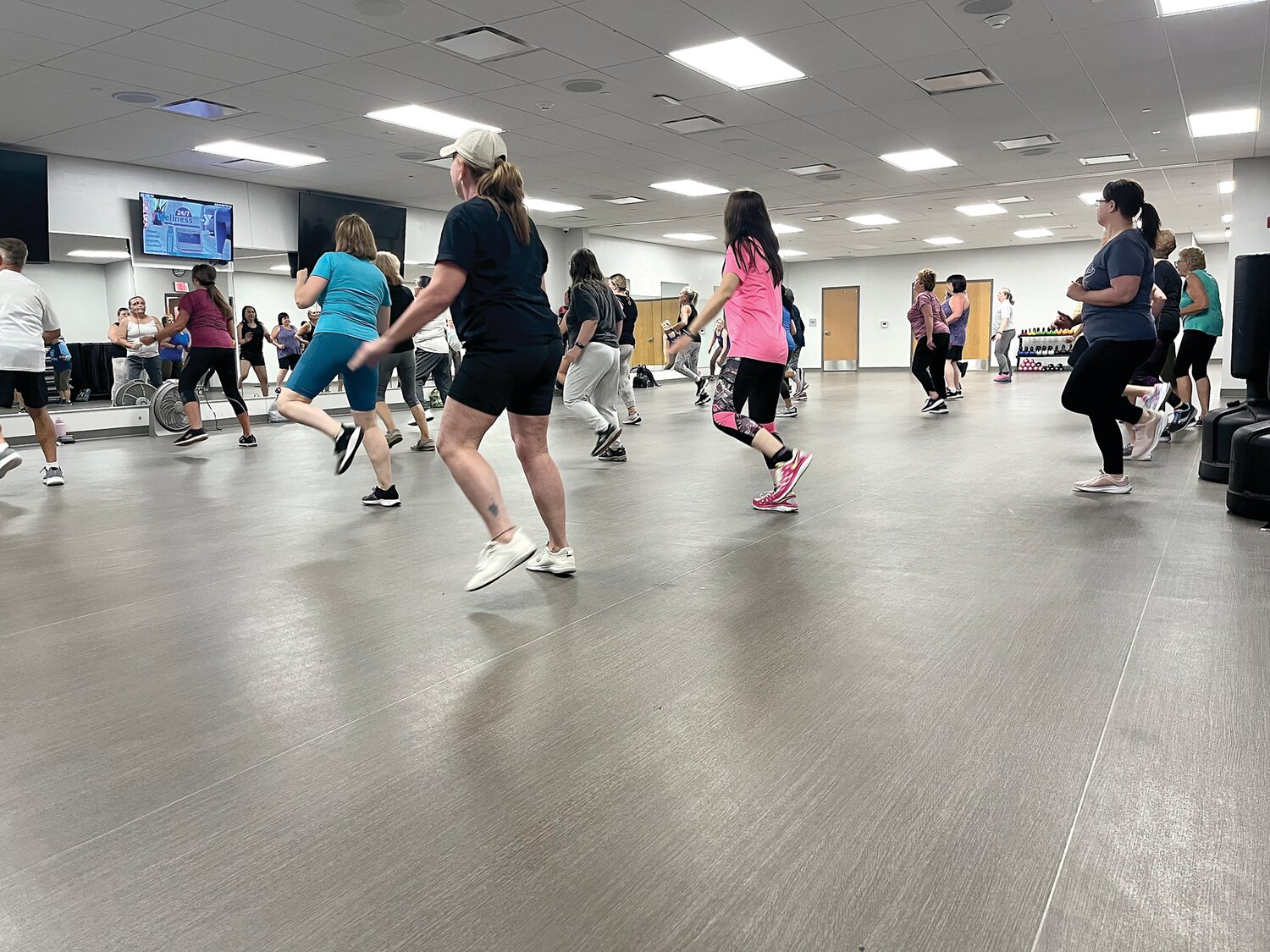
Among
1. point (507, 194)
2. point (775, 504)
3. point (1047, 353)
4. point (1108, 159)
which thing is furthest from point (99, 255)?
point (1047, 353)

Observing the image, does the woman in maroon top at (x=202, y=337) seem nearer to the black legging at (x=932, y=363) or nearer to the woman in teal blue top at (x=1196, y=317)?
the black legging at (x=932, y=363)

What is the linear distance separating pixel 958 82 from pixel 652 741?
8.27 m

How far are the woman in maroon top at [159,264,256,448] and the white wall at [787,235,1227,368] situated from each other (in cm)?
1854

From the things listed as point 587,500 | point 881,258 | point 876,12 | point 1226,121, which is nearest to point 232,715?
point 587,500

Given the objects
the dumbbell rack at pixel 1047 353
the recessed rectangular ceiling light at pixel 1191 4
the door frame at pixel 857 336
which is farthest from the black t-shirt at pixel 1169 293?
the door frame at pixel 857 336

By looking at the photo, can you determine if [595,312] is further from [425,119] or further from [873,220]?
[873,220]

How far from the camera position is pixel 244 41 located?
6746mm

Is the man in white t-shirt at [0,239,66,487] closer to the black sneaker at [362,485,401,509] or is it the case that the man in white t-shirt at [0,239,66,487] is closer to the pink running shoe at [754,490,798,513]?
the black sneaker at [362,485,401,509]

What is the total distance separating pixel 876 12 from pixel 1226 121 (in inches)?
235

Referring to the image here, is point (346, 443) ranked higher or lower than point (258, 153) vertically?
lower

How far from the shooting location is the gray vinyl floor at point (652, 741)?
1.27 metres

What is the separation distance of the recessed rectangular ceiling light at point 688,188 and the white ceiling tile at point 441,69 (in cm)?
540

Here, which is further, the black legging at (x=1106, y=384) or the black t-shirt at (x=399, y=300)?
the black t-shirt at (x=399, y=300)

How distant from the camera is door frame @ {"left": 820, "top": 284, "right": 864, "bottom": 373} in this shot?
25.9m
